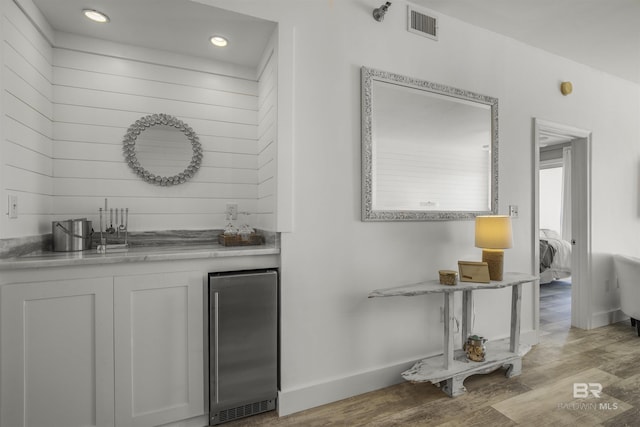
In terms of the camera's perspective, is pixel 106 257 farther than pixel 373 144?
No

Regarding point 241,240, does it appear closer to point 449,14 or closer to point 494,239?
point 494,239

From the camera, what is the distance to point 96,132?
2.04m

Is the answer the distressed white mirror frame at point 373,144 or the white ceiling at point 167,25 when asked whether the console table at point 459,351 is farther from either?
the white ceiling at point 167,25

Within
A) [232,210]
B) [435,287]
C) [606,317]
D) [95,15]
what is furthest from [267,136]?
[606,317]

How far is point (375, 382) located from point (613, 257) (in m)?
3.22

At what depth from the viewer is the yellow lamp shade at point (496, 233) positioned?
2203 mm

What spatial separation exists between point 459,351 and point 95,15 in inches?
133

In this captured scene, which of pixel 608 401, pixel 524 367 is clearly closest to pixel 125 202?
pixel 524 367

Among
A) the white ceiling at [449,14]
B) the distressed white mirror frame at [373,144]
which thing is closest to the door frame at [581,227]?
the white ceiling at [449,14]

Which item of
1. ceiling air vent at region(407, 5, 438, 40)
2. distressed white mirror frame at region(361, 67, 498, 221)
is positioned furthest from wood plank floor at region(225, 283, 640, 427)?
ceiling air vent at region(407, 5, 438, 40)

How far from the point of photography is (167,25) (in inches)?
75.4

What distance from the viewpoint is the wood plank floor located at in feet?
5.98

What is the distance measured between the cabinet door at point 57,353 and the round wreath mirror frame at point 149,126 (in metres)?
0.85

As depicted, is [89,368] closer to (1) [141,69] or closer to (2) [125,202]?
(2) [125,202]
